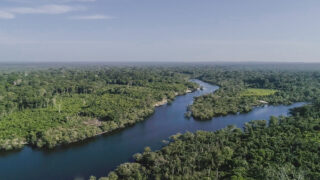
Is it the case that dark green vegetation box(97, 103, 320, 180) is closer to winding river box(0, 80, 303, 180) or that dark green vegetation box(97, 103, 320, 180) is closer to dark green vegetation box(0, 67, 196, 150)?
winding river box(0, 80, 303, 180)

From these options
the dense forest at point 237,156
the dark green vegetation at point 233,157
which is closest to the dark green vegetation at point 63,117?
the dense forest at point 237,156

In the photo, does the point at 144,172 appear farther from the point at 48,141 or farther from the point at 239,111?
the point at 239,111

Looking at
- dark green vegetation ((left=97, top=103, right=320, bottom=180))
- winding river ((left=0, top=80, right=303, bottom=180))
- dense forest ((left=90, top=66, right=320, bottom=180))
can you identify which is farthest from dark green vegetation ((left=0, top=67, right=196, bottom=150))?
dark green vegetation ((left=97, top=103, right=320, bottom=180))

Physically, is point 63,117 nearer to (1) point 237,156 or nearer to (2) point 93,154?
(2) point 93,154

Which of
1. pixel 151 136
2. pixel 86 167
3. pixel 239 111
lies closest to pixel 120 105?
pixel 151 136

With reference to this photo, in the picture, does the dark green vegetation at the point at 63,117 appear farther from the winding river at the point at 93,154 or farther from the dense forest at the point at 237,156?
the dense forest at the point at 237,156

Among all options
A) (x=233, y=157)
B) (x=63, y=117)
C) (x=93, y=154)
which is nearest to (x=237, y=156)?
(x=233, y=157)
